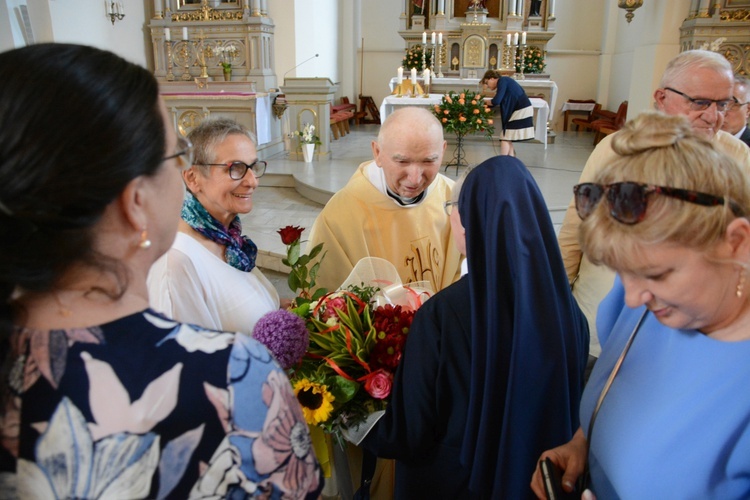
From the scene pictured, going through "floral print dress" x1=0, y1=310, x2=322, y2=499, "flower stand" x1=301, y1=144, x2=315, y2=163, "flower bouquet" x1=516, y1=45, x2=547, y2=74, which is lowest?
"flower stand" x1=301, y1=144, x2=315, y2=163

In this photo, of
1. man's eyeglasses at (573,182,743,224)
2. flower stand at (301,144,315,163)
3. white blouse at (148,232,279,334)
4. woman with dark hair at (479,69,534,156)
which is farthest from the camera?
flower stand at (301,144,315,163)

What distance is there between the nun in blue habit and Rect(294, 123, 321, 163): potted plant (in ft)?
25.2

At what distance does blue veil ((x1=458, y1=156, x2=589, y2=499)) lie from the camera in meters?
1.37

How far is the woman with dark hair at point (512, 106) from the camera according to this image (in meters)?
7.84

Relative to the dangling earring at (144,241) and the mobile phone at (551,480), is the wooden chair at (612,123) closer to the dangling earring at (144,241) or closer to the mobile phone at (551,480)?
the mobile phone at (551,480)

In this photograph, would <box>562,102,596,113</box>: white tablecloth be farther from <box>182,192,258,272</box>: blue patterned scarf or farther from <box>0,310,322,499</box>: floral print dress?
<box>0,310,322,499</box>: floral print dress

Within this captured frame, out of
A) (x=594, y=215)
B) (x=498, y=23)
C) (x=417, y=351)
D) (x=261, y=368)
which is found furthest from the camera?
(x=498, y=23)

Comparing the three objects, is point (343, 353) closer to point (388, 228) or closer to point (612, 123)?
point (388, 228)

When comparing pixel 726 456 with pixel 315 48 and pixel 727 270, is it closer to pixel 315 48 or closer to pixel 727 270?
pixel 727 270

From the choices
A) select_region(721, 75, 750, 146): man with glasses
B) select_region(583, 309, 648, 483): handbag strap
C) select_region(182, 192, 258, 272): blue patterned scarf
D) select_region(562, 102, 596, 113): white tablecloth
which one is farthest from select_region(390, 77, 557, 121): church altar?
select_region(583, 309, 648, 483): handbag strap

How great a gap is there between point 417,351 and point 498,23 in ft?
42.3

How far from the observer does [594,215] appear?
1.14 meters

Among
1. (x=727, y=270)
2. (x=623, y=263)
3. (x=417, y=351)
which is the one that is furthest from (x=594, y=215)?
(x=417, y=351)

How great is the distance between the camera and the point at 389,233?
2945mm
